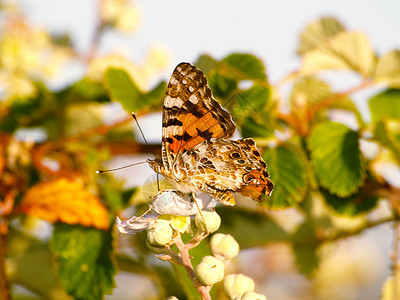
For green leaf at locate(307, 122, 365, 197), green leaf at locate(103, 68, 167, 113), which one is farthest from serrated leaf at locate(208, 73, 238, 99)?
green leaf at locate(307, 122, 365, 197)

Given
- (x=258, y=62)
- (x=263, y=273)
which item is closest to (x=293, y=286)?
(x=263, y=273)

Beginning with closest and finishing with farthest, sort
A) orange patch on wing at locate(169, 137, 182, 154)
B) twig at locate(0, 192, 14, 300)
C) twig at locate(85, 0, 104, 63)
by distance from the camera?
orange patch on wing at locate(169, 137, 182, 154)
twig at locate(0, 192, 14, 300)
twig at locate(85, 0, 104, 63)

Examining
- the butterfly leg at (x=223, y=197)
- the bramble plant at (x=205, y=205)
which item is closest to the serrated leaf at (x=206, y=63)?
the bramble plant at (x=205, y=205)

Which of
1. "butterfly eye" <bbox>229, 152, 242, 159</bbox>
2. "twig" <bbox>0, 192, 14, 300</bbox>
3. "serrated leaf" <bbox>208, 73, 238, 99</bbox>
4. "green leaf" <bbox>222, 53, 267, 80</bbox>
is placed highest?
"green leaf" <bbox>222, 53, 267, 80</bbox>

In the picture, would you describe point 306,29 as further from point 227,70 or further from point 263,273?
point 263,273

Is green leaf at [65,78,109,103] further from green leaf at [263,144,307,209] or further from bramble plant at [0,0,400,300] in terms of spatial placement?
green leaf at [263,144,307,209]

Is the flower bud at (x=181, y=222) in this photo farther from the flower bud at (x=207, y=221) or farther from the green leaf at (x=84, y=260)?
the green leaf at (x=84, y=260)
